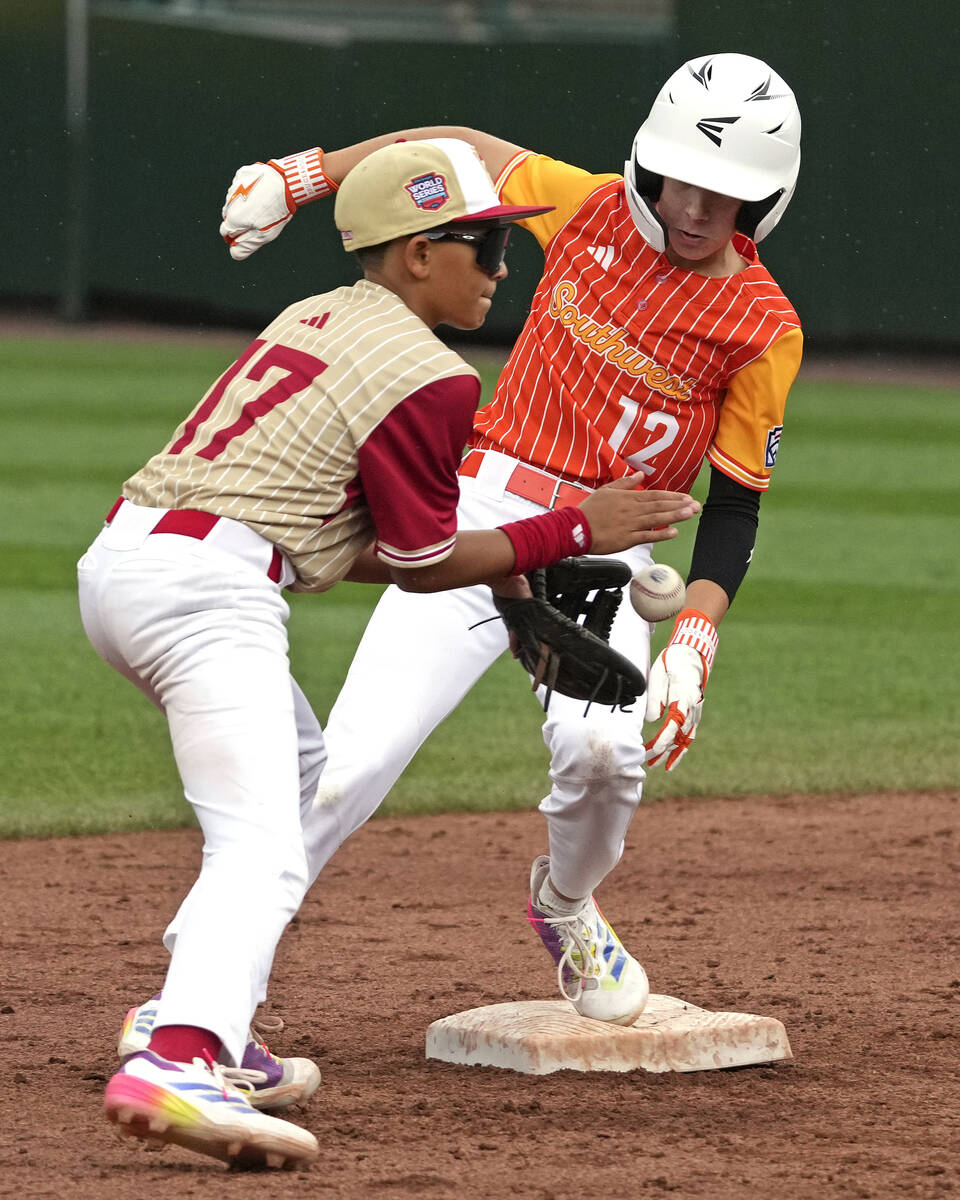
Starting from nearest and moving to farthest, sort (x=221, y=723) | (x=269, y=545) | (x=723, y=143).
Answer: (x=221, y=723) → (x=269, y=545) → (x=723, y=143)

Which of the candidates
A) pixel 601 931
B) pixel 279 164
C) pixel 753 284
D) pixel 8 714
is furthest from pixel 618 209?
pixel 8 714

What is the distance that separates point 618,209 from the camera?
4.45 m

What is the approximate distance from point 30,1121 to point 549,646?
1.31 metres

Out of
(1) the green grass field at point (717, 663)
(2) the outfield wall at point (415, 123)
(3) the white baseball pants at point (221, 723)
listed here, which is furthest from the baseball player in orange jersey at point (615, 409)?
(2) the outfield wall at point (415, 123)

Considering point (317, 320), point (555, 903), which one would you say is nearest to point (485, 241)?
point (317, 320)

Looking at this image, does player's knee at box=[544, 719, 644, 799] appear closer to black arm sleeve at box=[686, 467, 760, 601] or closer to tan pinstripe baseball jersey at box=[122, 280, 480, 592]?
black arm sleeve at box=[686, 467, 760, 601]

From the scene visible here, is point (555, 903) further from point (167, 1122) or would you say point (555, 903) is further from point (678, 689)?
point (167, 1122)

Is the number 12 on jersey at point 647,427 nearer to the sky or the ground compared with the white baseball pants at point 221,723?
nearer to the sky

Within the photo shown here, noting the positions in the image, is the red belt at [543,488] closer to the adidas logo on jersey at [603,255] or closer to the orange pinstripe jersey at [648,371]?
the orange pinstripe jersey at [648,371]

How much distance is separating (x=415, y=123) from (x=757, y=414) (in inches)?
688

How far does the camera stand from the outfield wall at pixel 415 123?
19.3m

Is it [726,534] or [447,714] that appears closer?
[447,714]

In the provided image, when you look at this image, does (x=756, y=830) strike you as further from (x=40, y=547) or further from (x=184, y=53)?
(x=184, y=53)

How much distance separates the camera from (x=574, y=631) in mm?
3729
